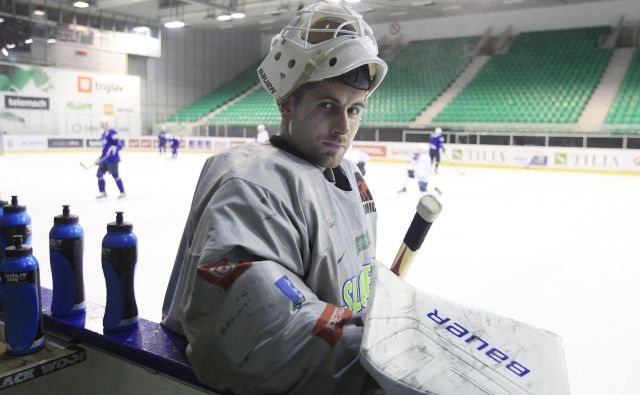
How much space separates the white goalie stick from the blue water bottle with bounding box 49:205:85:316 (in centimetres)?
110

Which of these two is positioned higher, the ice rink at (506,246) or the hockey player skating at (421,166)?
the hockey player skating at (421,166)

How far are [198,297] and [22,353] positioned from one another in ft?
2.81

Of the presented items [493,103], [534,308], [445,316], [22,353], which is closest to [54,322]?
[22,353]

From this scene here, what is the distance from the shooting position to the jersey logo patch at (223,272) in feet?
2.95

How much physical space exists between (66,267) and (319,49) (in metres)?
1.10

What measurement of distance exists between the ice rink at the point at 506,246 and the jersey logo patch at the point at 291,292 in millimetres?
1789

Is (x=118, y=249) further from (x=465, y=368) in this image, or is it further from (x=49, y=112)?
(x=49, y=112)

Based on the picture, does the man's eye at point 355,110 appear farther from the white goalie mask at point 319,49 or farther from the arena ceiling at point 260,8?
the arena ceiling at point 260,8

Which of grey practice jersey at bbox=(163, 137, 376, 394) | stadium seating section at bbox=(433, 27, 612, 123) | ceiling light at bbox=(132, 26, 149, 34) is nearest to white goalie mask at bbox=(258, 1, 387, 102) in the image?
grey practice jersey at bbox=(163, 137, 376, 394)

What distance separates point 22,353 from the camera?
148 centimetres

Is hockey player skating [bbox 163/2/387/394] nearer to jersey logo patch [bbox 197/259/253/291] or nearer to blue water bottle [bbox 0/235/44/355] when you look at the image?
jersey logo patch [bbox 197/259/253/291]

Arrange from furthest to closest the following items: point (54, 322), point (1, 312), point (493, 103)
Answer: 1. point (493, 103)
2. point (1, 312)
3. point (54, 322)

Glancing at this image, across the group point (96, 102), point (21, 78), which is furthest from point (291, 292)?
point (96, 102)

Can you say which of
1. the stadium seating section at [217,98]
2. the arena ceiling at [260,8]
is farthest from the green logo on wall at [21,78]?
the stadium seating section at [217,98]
